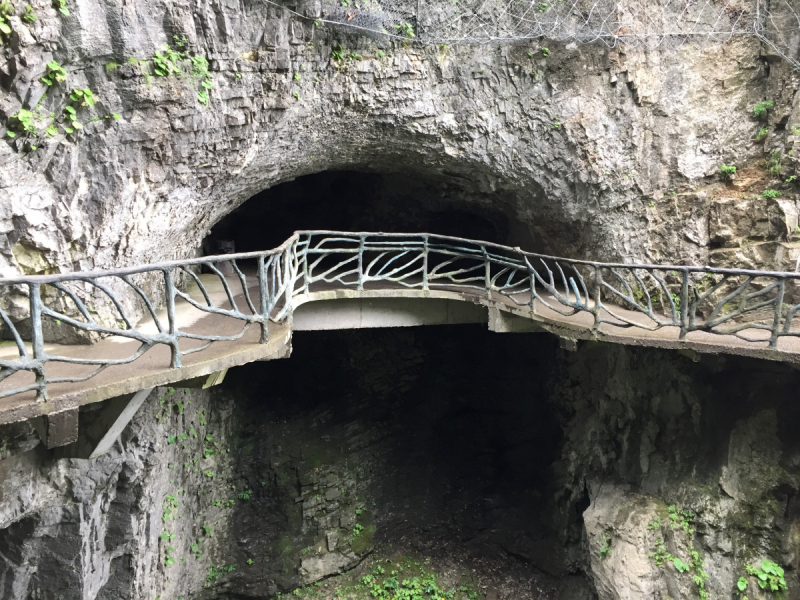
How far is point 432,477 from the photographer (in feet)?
31.8

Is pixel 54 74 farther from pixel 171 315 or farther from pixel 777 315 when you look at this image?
pixel 777 315

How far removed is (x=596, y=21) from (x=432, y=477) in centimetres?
761

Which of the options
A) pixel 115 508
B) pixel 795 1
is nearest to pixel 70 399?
pixel 115 508

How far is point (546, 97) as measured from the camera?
633 cm

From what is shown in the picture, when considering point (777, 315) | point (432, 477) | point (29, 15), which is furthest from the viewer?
point (432, 477)

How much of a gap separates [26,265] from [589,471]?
726 centimetres

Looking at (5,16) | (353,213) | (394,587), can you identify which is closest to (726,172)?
(353,213)

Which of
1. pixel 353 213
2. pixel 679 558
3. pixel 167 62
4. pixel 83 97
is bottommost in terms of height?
pixel 679 558

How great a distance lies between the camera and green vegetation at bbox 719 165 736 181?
20.7 feet

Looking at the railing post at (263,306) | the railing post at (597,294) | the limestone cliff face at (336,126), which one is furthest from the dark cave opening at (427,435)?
the railing post at (263,306)

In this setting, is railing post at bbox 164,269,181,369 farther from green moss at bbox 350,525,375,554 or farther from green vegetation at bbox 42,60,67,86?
green moss at bbox 350,525,375,554

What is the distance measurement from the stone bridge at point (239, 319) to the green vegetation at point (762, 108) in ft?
6.65

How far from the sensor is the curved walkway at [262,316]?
3146mm

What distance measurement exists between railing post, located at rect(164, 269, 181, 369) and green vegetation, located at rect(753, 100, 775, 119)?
22.0 feet
